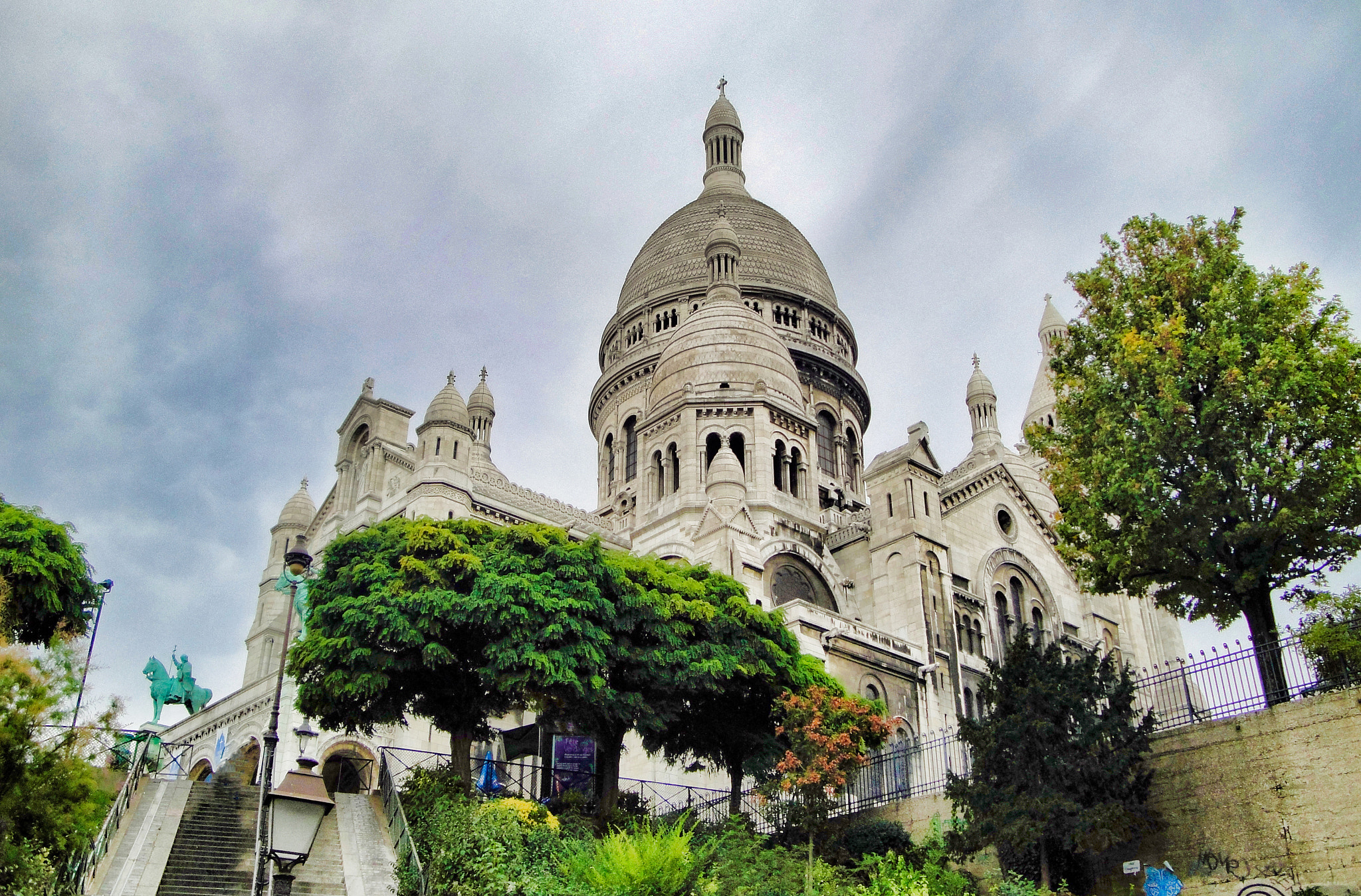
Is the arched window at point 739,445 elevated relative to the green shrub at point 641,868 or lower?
elevated

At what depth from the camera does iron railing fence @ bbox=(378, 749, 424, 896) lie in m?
19.7

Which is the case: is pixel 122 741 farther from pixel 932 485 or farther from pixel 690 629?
pixel 932 485

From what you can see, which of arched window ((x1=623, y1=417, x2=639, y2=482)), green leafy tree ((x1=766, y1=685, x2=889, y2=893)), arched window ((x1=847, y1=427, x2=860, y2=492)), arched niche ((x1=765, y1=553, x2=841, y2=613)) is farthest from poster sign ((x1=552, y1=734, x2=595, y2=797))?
arched window ((x1=847, y1=427, x2=860, y2=492))

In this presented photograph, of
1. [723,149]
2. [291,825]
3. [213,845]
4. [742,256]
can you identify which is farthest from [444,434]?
[723,149]

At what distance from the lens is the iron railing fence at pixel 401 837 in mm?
19672

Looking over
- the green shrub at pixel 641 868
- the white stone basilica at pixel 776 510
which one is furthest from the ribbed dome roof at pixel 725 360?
the green shrub at pixel 641 868

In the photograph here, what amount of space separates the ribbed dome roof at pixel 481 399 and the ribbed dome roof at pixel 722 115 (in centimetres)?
2675

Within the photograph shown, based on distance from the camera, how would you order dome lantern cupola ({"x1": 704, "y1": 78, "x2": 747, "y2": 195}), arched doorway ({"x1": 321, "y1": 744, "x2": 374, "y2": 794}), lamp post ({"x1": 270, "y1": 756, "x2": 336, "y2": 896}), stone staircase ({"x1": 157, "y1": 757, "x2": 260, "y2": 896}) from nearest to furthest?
1. lamp post ({"x1": 270, "y1": 756, "x2": 336, "y2": 896})
2. stone staircase ({"x1": 157, "y1": 757, "x2": 260, "y2": 896})
3. arched doorway ({"x1": 321, "y1": 744, "x2": 374, "y2": 794})
4. dome lantern cupola ({"x1": 704, "y1": 78, "x2": 747, "y2": 195})

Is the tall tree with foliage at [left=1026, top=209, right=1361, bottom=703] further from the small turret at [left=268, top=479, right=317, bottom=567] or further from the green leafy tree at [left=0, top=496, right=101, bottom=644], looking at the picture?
Result: the small turret at [left=268, top=479, right=317, bottom=567]

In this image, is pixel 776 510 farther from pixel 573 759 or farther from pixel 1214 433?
pixel 1214 433

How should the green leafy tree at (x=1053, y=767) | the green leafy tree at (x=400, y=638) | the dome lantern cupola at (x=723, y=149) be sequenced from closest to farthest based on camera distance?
the green leafy tree at (x=1053, y=767) → the green leafy tree at (x=400, y=638) → the dome lantern cupola at (x=723, y=149)

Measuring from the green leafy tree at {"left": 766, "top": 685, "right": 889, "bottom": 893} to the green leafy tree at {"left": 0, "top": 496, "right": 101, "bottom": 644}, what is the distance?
Result: 16080mm

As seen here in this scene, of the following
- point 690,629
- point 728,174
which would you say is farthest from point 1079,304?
point 728,174

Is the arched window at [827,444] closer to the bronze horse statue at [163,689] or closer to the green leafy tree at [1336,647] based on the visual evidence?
the bronze horse statue at [163,689]
